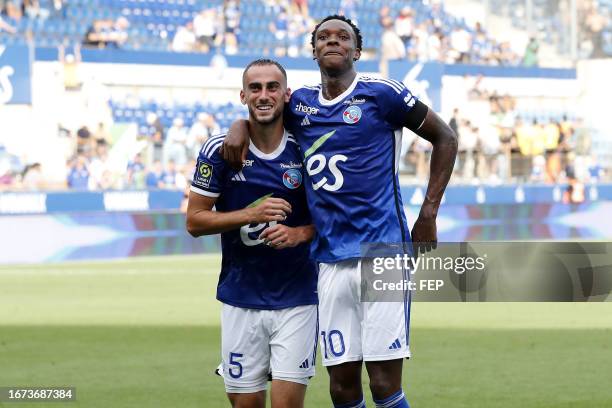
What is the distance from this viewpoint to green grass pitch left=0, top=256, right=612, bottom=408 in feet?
27.7

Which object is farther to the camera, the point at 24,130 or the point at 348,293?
the point at 24,130

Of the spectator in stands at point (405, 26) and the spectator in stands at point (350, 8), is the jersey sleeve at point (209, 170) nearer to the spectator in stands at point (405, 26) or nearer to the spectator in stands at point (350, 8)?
the spectator in stands at point (405, 26)

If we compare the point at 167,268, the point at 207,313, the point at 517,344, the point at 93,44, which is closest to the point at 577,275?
the point at 517,344

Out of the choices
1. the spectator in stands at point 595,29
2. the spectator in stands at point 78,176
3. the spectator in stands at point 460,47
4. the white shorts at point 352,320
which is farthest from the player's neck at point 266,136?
the spectator in stands at point 595,29

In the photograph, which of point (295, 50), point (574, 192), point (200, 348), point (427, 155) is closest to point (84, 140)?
point (295, 50)

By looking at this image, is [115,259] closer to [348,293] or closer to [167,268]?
[167,268]

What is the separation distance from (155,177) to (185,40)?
4.78 m

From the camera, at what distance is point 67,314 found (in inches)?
551

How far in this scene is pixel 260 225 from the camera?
5.70 metres

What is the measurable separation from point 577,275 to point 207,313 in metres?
6.58

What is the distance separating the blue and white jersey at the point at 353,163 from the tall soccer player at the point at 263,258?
0.37 ft

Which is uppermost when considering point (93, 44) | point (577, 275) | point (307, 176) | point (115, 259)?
point (93, 44)

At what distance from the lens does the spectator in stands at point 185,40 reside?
2652 cm

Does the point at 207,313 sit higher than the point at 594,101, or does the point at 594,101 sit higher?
the point at 594,101
